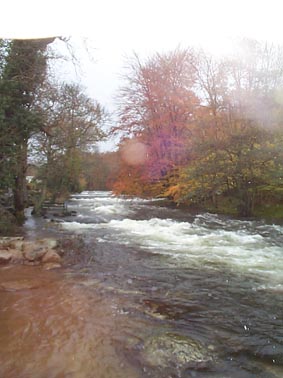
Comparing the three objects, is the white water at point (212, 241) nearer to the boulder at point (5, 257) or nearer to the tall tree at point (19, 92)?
the boulder at point (5, 257)

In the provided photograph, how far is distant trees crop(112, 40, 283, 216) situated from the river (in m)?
6.80

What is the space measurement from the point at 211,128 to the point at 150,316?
13127 mm

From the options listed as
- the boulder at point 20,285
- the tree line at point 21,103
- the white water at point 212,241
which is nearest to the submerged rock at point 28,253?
the boulder at point 20,285

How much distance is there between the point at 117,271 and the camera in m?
5.86

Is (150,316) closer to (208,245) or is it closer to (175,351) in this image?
(175,351)

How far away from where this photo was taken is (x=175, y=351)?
3.06m

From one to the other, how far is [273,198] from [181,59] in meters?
10.7

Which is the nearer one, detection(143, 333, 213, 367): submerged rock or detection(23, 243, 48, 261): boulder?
detection(143, 333, 213, 367): submerged rock

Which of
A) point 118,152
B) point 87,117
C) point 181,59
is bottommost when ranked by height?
point 118,152

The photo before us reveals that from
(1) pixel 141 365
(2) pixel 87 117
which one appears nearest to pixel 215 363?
(1) pixel 141 365

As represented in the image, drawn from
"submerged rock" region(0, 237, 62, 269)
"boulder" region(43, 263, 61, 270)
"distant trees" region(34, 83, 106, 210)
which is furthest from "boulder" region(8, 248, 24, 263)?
"distant trees" region(34, 83, 106, 210)

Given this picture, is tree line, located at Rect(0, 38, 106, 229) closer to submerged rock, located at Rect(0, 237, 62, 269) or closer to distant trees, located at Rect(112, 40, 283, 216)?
submerged rock, located at Rect(0, 237, 62, 269)

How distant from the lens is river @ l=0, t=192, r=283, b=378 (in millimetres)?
2861

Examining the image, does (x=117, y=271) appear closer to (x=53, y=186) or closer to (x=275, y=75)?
(x=275, y=75)
